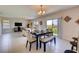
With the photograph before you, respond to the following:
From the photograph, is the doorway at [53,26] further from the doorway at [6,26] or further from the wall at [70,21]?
the doorway at [6,26]

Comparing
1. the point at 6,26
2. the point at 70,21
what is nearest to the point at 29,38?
the point at 6,26

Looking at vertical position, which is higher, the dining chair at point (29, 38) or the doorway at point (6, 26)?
the doorway at point (6, 26)

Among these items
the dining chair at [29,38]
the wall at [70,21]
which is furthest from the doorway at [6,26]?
Result: the wall at [70,21]

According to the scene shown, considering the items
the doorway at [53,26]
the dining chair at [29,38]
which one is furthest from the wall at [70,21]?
the dining chair at [29,38]

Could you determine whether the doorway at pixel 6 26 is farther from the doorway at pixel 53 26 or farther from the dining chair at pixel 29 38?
the doorway at pixel 53 26

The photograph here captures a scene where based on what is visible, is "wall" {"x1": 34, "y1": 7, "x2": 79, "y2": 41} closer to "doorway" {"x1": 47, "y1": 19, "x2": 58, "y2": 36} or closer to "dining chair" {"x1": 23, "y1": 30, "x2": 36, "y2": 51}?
"doorway" {"x1": 47, "y1": 19, "x2": 58, "y2": 36}

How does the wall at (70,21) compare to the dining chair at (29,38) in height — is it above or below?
above

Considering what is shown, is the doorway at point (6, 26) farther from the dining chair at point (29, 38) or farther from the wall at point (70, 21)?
the wall at point (70, 21)

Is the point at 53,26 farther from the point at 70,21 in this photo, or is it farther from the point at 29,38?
the point at 29,38

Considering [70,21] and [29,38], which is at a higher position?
[70,21]

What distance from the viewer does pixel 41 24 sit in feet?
5.20
